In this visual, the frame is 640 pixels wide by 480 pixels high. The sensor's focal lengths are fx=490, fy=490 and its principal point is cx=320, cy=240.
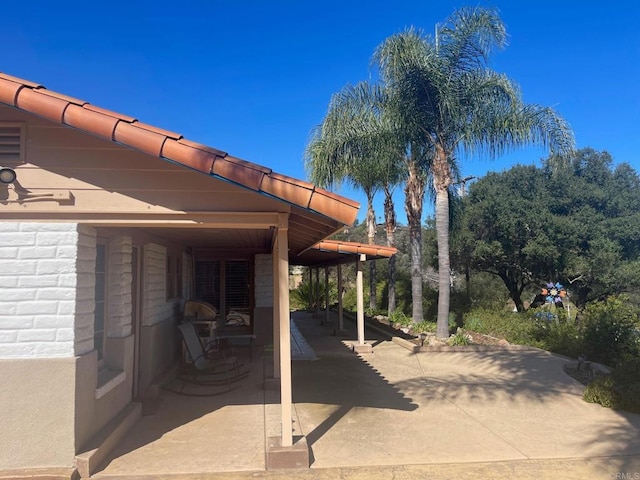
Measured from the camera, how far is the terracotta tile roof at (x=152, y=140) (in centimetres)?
396

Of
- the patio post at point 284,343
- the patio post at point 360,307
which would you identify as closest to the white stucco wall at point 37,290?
the patio post at point 284,343

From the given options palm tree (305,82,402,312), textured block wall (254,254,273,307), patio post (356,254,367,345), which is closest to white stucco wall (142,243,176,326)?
textured block wall (254,254,273,307)

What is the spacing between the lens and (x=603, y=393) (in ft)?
22.6

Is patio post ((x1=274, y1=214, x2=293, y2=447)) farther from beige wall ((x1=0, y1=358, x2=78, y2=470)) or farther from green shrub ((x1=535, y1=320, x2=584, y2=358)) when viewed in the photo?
green shrub ((x1=535, y1=320, x2=584, y2=358))

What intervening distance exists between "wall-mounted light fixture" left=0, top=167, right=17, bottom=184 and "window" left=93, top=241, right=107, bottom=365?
47.0 inches

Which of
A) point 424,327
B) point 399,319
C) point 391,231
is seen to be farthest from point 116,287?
point 391,231

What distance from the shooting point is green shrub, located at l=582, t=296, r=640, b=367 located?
9523mm

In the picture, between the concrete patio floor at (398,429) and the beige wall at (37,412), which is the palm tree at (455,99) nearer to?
the concrete patio floor at (398,429)

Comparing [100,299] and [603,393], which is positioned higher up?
[100,299]

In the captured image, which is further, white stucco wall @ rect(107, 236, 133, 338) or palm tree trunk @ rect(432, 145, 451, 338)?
palm tree trunk @ rect(432, 145, 451, 338)

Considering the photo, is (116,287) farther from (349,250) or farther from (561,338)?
(561,338)

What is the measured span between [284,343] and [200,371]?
3.51 meters

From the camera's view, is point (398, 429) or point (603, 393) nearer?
point (398, 429)

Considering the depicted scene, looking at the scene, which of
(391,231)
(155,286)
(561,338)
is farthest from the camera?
(391,231)
